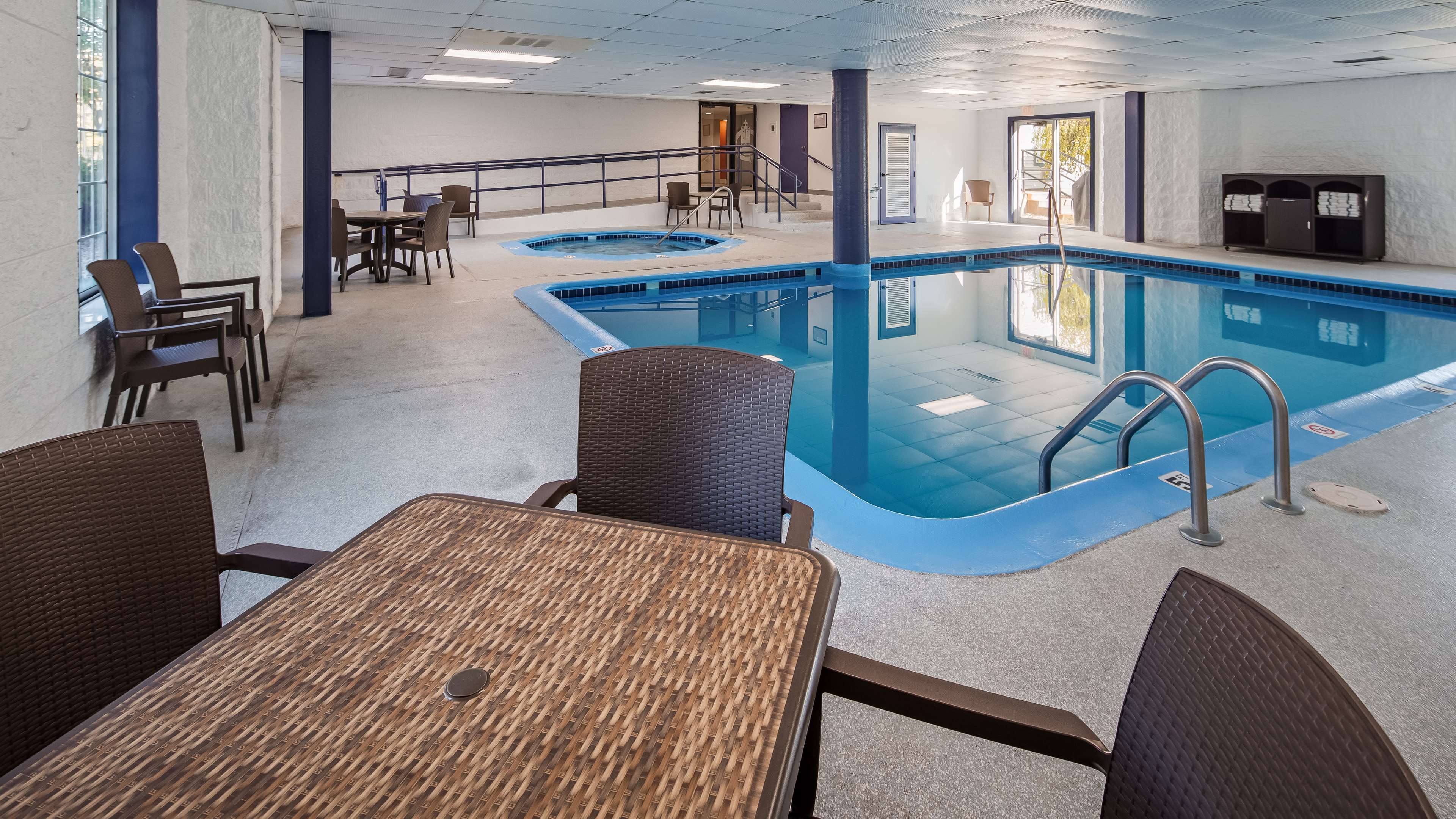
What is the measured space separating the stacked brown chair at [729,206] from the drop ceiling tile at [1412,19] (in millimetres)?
8196

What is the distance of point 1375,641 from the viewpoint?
78.2 inches

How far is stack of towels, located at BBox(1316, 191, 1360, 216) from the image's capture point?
29.9 feet

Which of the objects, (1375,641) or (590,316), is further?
(590,316)

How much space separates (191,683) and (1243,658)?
1.02m

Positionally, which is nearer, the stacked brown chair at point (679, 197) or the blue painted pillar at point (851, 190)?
the blue painted pillar at point (851, 190)

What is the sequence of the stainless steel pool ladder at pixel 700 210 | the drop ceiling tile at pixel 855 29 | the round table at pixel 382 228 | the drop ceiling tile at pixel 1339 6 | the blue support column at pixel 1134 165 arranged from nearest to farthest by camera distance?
1. the drop ceiling tile at pixel 1339 6
2. the drop ceiling tile at pixel 855 29
3. the round table at pixel 382 228
4. the blue support column at pixel 1134 165
5. the stainless steel pool ladder at pixel 700 210

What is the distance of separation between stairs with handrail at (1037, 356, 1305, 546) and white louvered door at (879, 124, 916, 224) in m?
12.9

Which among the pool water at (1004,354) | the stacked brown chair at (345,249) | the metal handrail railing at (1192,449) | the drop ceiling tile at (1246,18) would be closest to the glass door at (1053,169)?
the pool water at (1004,354)

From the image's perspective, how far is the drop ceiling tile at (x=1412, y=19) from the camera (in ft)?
17.8

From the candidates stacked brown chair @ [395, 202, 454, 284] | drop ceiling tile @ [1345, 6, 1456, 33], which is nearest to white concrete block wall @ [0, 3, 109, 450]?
stacked brown chair @ [395, 202, 454, 284]

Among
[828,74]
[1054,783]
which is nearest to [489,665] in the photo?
[1054,783]

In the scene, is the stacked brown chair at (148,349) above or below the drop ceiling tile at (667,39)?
below

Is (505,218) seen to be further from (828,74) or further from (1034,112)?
(1034,112)

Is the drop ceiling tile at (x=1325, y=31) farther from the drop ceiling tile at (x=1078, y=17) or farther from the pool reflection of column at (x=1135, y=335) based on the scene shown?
the pool reflection of column at (x=1135, y=335)
